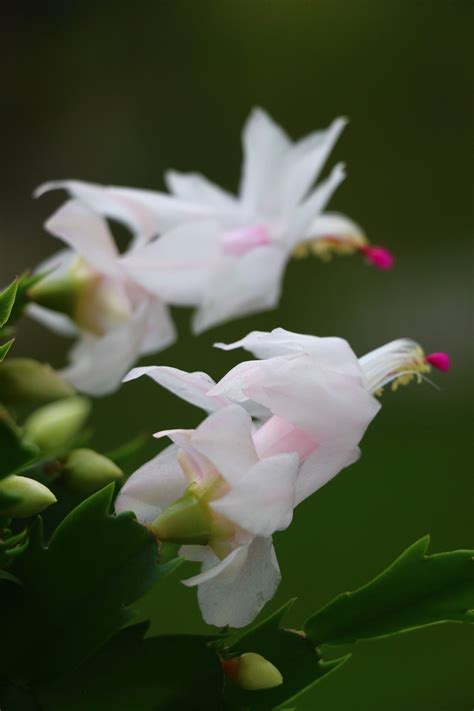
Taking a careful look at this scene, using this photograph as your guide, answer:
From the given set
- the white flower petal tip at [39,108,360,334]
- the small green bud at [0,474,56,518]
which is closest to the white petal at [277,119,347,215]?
the white flower petal tip at [39,108,360,334]

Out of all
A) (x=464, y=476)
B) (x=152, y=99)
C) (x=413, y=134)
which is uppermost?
(x=152, y=99)

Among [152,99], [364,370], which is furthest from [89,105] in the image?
[364,370]

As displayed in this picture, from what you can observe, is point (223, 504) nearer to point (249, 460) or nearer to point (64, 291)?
point (249, 460)

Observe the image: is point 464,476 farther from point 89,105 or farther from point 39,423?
point 89,105

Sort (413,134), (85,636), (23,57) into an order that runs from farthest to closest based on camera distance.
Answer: (23,57)
(413,134)
(85,636)

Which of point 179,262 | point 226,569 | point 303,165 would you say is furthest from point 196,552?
point 303,165

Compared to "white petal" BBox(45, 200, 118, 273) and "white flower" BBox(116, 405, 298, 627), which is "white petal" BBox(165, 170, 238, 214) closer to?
"white petal" BBox(45, 200, 118, 273)

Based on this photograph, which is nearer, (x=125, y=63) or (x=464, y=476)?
(x=464, y=476)

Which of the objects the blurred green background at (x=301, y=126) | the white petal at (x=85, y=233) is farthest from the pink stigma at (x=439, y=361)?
the blurred green background at (x=301, y=126)
